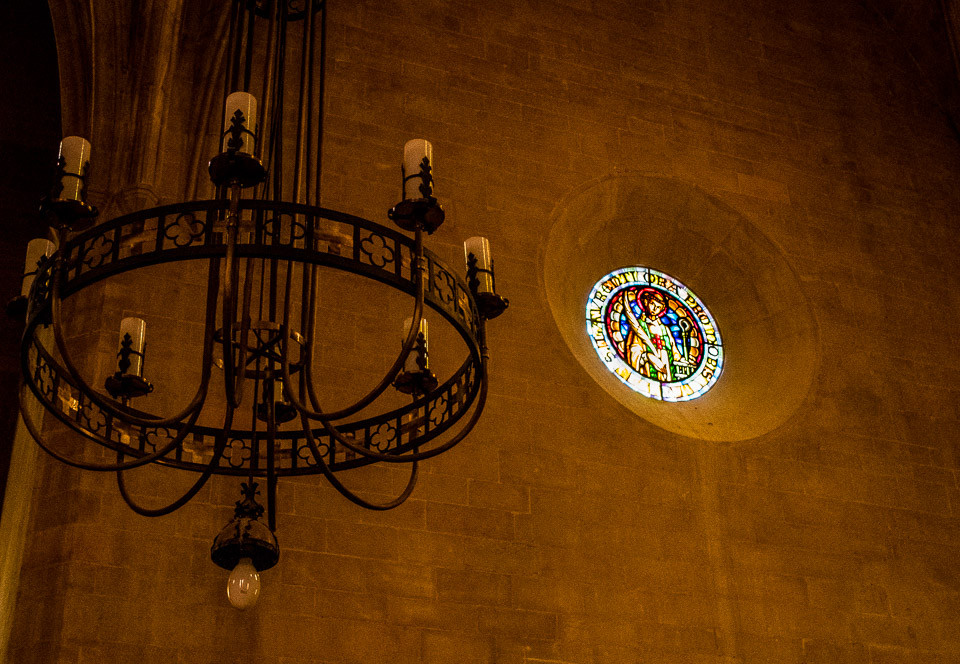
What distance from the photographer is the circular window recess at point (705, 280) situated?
7734 mm

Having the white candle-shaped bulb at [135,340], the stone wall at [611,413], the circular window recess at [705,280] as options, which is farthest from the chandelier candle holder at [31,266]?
the circular window recess at [705,280]

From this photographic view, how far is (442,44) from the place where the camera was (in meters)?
8.30

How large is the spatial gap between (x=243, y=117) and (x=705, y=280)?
213 inches

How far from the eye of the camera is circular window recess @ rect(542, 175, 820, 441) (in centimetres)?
773

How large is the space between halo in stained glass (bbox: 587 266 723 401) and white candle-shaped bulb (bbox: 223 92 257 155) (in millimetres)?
4416

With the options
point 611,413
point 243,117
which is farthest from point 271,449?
point 611,413

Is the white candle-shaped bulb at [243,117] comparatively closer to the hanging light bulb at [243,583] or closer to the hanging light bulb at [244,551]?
the hanging light bulb at [244,551]

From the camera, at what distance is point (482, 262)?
4.25 meters

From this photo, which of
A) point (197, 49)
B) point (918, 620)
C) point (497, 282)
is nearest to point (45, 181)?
point (197, 49)

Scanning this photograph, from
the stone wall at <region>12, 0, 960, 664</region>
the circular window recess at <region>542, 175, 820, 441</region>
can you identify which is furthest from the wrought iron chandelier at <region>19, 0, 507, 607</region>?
the circular window recess at <region>542, 175, 820, 441</region>

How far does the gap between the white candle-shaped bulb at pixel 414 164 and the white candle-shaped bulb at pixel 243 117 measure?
0.49m

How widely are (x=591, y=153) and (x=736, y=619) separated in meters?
3.24

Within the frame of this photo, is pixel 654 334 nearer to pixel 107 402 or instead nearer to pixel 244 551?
pixel 244 551

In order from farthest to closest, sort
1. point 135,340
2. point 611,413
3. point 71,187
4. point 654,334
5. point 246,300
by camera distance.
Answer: point 654,334
point 611,413
point 135,340
point 71,187
point 246,300
